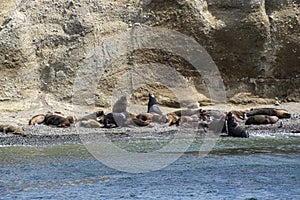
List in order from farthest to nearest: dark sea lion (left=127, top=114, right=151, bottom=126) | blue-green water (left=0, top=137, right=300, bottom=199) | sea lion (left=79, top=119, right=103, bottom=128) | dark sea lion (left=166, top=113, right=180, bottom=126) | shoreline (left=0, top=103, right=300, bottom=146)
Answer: dark sea lion (left=166, top=113, right=180, bottom=126) → dark sea lion (left=127, top=114, right=151, bottom=126) → sea lion (left=79, top=119, right=103, bottom=128) → shoreline (left=0, top=103, right=300, bottom=146) → blue-green water (left=0, top=137, right=300, bottom=199)

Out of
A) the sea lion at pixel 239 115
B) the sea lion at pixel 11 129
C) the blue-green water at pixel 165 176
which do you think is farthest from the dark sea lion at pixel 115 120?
the blue-green water at pixel 165 176

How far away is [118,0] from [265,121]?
9.28 metres

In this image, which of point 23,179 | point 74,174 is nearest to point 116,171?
point 74,174

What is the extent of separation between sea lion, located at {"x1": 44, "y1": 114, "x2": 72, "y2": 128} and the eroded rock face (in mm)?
4485

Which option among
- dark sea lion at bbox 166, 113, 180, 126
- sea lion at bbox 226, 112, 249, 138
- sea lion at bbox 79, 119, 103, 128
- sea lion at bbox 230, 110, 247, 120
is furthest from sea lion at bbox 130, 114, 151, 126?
sea lion at bbox 230, 110, 247, 120

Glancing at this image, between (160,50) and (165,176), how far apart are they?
13612mm

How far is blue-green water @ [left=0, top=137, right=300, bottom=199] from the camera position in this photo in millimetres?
8711

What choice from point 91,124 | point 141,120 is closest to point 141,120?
point 141,120

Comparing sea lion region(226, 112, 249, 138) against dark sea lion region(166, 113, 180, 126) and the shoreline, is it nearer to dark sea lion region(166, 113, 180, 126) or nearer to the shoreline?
the shoreline

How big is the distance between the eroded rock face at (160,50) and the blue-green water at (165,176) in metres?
9.74

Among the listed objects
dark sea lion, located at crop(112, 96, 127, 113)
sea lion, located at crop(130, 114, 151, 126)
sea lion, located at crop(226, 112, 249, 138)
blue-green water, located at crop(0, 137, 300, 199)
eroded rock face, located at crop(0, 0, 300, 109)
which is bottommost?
blue-green water, located at crop(0, 137, 300, 199)

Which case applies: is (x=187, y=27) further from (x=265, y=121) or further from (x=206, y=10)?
(x=265, y=121)

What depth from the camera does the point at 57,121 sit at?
699 inches

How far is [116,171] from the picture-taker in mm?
10594
